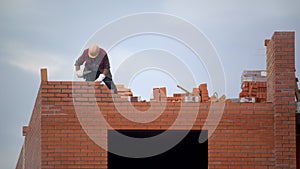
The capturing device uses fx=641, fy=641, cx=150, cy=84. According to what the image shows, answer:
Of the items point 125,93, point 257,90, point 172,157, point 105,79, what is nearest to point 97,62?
point 105,79

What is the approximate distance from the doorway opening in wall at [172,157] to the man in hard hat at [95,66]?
140 centimetres

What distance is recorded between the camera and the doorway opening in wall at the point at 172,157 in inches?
578

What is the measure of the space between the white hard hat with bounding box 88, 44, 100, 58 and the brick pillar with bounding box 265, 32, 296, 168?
374 centimetres

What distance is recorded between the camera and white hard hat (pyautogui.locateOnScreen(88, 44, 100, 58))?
13.8 meters

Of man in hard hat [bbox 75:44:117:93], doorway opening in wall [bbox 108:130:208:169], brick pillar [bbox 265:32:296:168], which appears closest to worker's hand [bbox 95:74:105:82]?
man in hard hat [bbox 75:44:117:93]

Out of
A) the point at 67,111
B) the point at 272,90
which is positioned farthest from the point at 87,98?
the point at 272,90

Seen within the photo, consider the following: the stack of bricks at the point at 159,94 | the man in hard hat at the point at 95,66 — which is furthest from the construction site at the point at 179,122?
the stack of bricks at the point at 159,94

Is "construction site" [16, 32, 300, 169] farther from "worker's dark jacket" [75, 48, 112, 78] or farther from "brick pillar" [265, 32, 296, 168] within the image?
"worker's dark jacket" [75, 48, 112, 78]

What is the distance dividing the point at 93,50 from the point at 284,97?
415cm

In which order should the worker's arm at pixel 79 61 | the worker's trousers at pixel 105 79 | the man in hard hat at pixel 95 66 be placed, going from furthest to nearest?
the worker's arm at pixel 79 61, the man in hard hat at pixel 95 66, the worker's trousers at pixel 105 79

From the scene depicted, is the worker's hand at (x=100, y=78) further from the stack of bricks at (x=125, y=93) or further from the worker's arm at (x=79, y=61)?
the worker's arm at (x=79, y=61)

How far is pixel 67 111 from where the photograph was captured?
12.8 m

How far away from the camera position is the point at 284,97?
1298 cm

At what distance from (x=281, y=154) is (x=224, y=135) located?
1184mm
